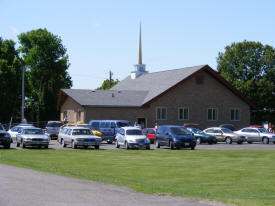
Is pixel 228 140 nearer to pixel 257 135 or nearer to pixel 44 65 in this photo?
pixel 257 135

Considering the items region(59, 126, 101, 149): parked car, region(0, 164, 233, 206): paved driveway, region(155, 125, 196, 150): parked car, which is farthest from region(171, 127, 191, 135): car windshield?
region(0, 164, 233, 206): paved driveway

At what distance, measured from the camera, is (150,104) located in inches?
2126

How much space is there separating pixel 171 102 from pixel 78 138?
77.7ft

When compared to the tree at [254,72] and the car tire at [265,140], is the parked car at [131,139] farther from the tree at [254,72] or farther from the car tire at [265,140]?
the tree at [254,72]

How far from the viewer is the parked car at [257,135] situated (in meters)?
44.2

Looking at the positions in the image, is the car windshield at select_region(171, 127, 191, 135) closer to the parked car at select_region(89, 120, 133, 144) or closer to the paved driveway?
the parked car at select_region(89, 120, 133, 144)

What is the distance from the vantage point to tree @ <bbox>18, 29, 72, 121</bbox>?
245 ft

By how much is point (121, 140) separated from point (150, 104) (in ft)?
65.2


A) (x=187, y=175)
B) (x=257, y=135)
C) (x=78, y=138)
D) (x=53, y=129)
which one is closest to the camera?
(x=187, y=175)

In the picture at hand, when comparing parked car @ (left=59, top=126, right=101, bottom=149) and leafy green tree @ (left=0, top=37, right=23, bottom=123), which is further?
leafy green tree @ (left=0, top=37, right=23, bottom=123)

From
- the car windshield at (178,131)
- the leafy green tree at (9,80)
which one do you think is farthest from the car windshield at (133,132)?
the leafy green tree at (9,80)

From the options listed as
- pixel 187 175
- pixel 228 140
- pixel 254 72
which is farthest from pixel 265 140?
pixel 254 72

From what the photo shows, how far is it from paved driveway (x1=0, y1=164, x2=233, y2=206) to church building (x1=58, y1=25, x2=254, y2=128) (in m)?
36.5

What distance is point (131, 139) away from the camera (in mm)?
33406
